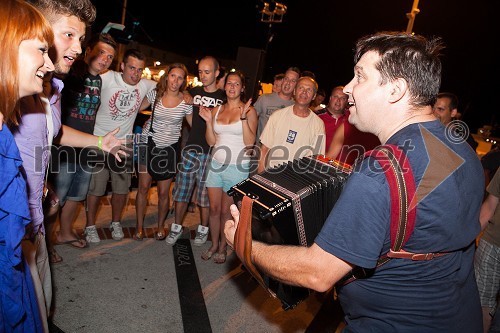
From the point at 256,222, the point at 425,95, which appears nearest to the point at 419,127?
the point at 425,95

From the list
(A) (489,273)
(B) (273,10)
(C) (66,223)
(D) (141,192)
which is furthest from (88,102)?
(B) (273,10)

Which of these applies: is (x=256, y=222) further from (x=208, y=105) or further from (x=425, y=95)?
(x=208, y=105)

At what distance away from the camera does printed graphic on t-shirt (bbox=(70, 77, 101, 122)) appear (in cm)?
392

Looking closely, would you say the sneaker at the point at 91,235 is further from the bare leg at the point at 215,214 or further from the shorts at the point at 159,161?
the bare leg at the point at 215,214

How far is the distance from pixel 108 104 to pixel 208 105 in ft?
4.46

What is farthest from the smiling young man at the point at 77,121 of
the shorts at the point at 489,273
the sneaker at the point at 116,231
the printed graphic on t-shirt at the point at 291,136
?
the shorts at the point at 489,273

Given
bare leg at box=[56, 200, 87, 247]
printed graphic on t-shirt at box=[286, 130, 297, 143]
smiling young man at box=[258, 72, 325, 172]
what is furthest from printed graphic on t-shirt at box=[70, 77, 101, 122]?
printed graphic on t-shirt at box=[286, 130, 297, 143]

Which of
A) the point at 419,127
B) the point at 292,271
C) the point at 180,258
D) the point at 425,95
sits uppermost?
the point at 425,95

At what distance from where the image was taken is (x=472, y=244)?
172cm

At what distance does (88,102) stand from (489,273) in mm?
4807

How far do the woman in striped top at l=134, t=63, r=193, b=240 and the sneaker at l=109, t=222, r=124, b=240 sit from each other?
0.21 m

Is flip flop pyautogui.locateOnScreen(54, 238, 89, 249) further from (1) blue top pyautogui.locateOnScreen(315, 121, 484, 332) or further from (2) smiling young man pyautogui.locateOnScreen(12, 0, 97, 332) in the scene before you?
(1) blue top pyautogui.locateOnScreen(315, 121, 484, 332)

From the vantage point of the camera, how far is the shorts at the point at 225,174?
437 centimetres

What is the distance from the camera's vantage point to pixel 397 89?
161cm
